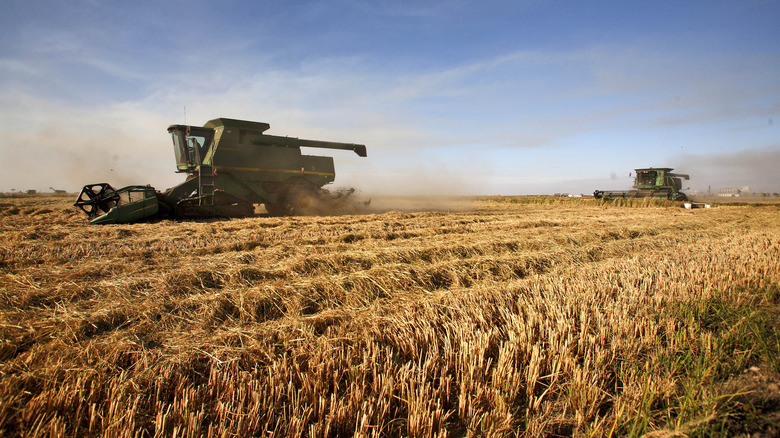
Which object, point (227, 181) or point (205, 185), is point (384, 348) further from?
point (227, 181)

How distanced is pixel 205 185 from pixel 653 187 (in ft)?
89.9

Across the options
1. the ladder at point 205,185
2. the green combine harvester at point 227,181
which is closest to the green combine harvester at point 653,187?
the green combine harvester at point 227,181

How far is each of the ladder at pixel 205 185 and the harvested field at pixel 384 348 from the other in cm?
668

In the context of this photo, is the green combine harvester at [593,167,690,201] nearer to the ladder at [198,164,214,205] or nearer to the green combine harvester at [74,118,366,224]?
the green combine harvester at [74,118,366,224]

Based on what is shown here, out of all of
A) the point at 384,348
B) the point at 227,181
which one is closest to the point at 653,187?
the point at 227,181

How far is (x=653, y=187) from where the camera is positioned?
24469 mm

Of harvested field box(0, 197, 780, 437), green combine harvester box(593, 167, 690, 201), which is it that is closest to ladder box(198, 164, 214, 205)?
harvested field box(0, 197, 780, 437)

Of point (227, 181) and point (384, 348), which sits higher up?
point (227, 181)

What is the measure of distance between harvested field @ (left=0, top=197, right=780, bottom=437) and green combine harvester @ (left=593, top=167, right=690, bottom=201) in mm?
21804

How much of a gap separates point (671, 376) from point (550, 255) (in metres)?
3.84

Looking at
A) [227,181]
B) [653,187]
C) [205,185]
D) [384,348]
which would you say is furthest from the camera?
[653,187]

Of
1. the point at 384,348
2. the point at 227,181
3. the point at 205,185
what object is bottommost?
the point at 384,348

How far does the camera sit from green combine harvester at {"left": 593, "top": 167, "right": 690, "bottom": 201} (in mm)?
23369

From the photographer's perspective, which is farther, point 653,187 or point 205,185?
point 653,187
